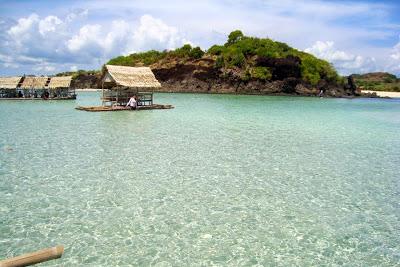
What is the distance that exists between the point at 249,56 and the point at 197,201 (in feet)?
214

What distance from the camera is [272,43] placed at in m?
75.1

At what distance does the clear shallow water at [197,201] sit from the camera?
230 inches

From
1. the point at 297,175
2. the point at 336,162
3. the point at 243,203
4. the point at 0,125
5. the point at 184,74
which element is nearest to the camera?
the point at 243,203

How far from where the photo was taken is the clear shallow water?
19.1ft

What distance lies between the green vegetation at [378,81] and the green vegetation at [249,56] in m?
39.7

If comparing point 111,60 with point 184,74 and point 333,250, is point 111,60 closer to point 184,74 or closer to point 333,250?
point 184,74

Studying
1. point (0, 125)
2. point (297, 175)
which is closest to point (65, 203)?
point (297, 175)

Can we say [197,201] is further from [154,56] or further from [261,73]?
[154,56]

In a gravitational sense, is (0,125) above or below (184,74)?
below

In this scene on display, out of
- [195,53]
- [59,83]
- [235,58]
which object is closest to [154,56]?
[195,53]

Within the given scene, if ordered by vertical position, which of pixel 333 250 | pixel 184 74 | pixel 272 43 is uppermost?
pixel 272 43

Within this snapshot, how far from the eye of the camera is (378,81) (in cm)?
12850

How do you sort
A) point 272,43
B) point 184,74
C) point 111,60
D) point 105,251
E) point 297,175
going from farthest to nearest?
point 111,60
point 272,43
point 184,74
point 297,175
point 105,251

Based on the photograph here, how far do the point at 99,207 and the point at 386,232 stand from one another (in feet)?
17.6
